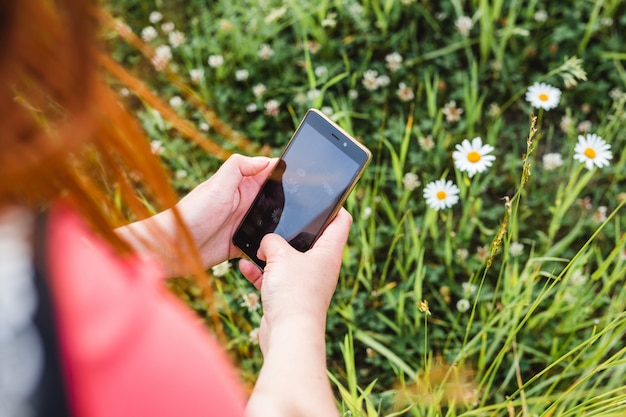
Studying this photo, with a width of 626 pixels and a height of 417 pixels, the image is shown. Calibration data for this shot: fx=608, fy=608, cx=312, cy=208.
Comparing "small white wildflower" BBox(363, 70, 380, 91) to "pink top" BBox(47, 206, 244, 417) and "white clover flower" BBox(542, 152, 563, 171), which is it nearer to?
"white clover flower" BBox(542, 152, 563, 171)

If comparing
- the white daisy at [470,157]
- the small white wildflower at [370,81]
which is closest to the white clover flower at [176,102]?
the small white wildflower at [370,81]

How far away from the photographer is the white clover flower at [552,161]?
177 centimetres

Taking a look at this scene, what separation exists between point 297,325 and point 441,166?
937mm

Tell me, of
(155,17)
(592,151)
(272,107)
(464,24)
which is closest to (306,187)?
(272,107)

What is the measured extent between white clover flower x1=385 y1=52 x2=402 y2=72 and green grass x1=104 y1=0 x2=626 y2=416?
2 centimetres

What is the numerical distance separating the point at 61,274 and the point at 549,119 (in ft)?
5.76

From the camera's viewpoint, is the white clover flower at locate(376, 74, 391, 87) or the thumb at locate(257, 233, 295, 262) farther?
the white clover flower at locate(376, 74, 391, 87)

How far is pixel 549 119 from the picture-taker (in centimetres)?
196

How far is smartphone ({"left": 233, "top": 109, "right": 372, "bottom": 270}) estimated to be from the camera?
4.62ft

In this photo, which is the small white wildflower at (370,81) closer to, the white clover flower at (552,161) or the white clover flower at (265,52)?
the white clover flower at (265,52)

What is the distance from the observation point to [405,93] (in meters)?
1.95

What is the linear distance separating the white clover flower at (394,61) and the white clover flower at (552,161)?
21.9 inches

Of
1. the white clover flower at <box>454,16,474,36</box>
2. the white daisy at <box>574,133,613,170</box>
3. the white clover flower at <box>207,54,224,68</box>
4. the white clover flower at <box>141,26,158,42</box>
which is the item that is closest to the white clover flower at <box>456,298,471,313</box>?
the white daisy at <box>574,133,613,170</box>

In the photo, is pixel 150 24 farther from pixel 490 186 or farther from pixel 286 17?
pixel 490 186
